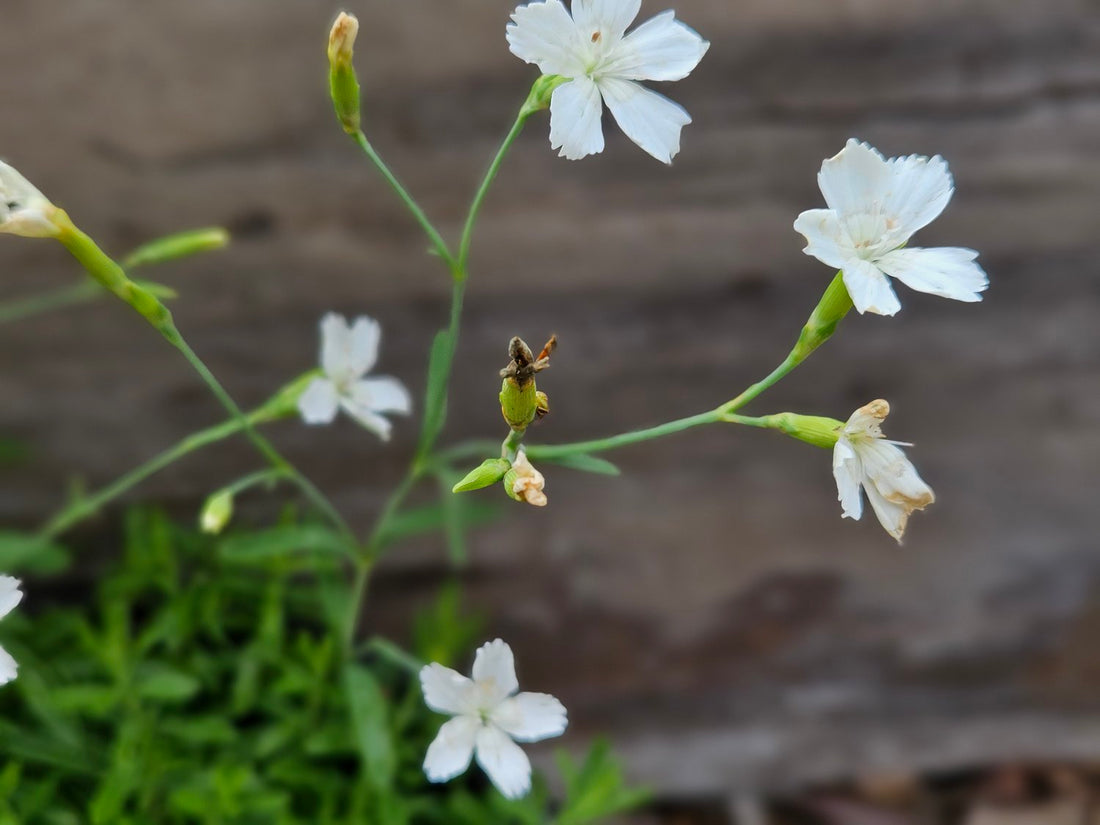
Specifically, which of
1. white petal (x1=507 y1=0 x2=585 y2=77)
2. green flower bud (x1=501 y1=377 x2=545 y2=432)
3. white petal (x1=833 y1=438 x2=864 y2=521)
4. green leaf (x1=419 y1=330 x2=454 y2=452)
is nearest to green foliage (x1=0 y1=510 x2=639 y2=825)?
green leaf (x1=419 y1=330 x2=454 y2=452)

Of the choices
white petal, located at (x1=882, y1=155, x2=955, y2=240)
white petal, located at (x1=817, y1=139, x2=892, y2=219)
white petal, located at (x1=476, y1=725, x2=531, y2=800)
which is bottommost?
white petal, located at (x1=476, y1=725, x2=531, y2=800)

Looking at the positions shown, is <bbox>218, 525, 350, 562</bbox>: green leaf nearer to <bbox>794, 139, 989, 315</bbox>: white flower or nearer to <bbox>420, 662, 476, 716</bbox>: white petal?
<bbox>420, 662, 476, 716</bbox>: white petal

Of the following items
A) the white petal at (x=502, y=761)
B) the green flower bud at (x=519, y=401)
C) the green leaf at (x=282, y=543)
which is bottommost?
the white petal at (x=502, y=761)

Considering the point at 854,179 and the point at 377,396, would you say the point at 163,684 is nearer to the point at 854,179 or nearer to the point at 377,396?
the point at 377,396

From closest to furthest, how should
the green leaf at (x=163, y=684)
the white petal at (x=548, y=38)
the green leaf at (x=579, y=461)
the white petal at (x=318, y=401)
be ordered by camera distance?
the white petal at (x=548, y=38)
the green leaf at (x=579, y=461)
the white petal at (x=318, y=401)
the green leaf at (x=163, y=684)

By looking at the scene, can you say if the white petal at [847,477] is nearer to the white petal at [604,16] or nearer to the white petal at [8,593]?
the white petal at [604,16]

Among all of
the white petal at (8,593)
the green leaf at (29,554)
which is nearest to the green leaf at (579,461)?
the white petal at (8,593)
